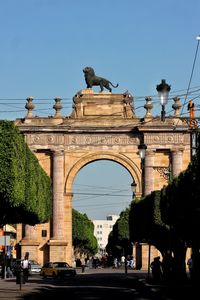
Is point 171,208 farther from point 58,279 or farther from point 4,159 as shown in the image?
point 58,279

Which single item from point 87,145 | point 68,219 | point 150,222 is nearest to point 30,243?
point 68,219

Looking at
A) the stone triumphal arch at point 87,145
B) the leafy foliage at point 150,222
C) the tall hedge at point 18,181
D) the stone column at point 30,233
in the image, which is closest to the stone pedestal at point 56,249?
the stone triumphal arch at point 87,145

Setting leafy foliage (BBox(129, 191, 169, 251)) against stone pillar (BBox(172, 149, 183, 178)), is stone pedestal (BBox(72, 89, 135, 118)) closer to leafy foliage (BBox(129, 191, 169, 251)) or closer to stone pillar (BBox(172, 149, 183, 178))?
stone pillar (BBox(172, 149, 183, 178))

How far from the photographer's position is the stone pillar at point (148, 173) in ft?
276

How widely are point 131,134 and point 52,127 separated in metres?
7.83

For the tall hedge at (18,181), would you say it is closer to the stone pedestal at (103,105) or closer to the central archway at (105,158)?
the central archway at (105,158)

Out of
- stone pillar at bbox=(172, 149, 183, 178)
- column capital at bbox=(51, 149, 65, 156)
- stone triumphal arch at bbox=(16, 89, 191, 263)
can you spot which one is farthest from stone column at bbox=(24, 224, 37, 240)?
stone pillar at bbox=(172, 149, 183, 178)

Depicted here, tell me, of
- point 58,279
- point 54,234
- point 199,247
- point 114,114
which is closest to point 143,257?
point 54,234

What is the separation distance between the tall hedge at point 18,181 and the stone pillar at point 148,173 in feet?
110

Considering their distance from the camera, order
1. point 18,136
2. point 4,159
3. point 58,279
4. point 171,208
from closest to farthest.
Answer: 1. point 4,159
2. point 18,136
3. point 171,208
4. point 58,279

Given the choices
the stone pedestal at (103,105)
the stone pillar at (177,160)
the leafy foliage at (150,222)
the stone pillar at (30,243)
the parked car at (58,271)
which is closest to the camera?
the leafy foliage at (150,222)

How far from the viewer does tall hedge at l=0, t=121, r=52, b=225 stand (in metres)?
37.4

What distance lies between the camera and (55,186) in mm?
83938

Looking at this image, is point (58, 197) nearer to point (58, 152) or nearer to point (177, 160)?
point (58, 152)
